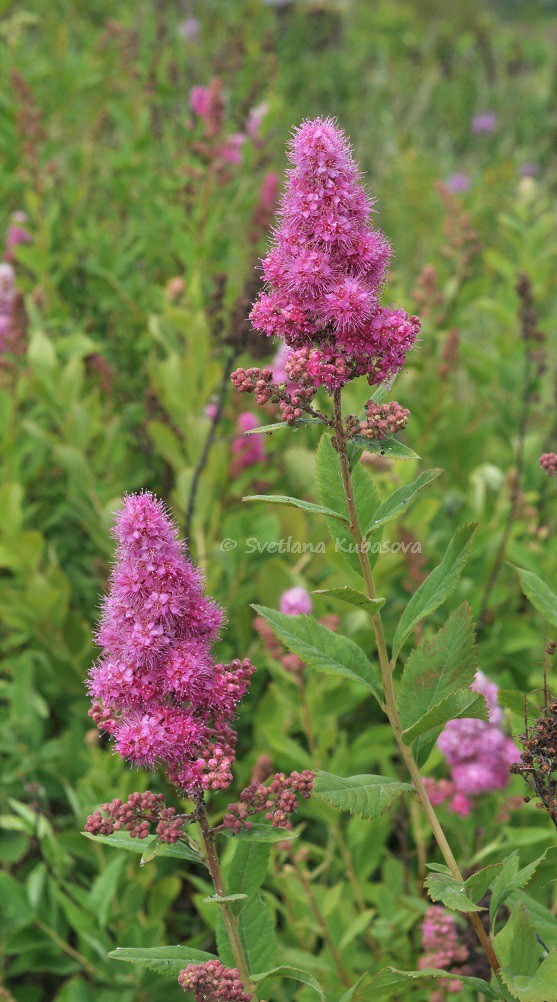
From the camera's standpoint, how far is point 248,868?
1.15 m

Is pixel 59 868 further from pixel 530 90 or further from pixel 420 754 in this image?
pixel 530 90

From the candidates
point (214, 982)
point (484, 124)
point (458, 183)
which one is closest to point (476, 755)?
point (214, 982)

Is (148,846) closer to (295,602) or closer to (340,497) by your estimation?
(340,497)

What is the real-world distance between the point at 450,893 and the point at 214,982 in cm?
26

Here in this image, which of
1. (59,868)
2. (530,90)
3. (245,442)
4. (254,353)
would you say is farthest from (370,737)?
(530,90)

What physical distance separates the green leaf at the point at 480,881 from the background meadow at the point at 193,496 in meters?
0.25

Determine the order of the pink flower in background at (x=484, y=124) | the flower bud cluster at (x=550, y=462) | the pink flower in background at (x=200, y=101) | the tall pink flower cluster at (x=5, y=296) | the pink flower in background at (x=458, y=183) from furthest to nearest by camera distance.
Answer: the pink flower in background at (x=484, y=124) < the pink flower in background at (x=458, y=183) < the pink flower in background at (x=200, y=101) < the tall pink flower cluster at (x=5, y=296) < the flower bud cluster at (x=550, y=462)

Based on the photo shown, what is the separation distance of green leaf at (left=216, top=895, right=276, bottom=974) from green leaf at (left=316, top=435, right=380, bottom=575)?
0.44 m

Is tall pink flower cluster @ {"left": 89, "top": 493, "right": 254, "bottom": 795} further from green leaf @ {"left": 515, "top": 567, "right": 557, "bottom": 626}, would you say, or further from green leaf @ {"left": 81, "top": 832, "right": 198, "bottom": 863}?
green leaf @ {"left": 515, "top": 567, "right": 557, "bottom": 626}

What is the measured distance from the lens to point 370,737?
208 cm

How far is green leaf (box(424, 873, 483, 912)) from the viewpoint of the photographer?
996 millimetres

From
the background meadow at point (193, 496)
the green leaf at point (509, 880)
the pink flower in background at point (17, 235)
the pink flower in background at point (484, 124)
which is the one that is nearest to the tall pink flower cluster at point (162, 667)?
the green leaf at point (509, 880)

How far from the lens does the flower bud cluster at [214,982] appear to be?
982 mm

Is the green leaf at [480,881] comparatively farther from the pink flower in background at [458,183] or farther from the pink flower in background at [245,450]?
the pink flower in background at [458,183]
